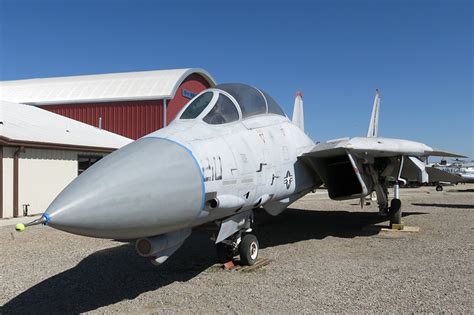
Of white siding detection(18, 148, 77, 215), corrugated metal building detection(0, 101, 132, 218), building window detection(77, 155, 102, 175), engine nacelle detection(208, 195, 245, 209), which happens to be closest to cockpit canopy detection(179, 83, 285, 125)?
engine nacelle detection(208, 195, 245, 209)

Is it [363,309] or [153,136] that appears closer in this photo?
[363,309]

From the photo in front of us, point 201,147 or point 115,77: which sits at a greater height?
point 115,77

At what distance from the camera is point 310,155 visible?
26.6 feet

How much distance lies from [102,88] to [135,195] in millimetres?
24861

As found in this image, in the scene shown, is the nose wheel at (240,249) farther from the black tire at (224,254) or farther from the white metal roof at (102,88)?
the white metal roof at (102,88)

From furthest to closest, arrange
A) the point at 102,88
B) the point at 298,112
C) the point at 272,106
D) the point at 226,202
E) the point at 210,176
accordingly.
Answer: the point at 102,88 < the point at 298,112 < the point at 272,106 < the point at 226,202 < the point at 210,176

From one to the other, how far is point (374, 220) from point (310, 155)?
6.08m

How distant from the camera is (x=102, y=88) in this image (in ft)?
90.3

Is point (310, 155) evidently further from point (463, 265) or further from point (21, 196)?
point (21, 196)

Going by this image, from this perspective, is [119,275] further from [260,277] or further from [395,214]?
[395,214]

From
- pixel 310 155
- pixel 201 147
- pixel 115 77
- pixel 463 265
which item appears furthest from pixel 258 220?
pixel 115 77

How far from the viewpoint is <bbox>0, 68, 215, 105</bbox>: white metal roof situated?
25.6 meters

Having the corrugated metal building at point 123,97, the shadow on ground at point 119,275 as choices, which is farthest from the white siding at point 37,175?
the corrugated metal building at point 123,97

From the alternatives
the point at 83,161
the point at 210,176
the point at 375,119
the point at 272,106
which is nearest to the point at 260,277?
the point at 210,176
